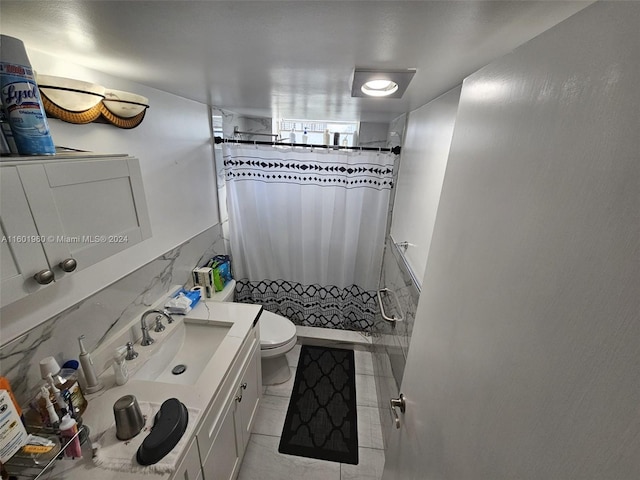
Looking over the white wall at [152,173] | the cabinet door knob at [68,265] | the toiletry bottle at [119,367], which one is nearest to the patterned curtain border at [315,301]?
the white wall at [152,173]

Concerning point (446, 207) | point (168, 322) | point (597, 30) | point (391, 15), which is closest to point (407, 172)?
point (446, 207)

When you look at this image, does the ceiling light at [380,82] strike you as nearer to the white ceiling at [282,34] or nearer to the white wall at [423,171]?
the white ceiling at [282,34]

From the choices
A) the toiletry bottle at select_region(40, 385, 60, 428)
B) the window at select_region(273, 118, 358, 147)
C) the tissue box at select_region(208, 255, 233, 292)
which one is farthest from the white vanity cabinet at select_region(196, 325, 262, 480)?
the window at select_region(273, 118, 358, 147)

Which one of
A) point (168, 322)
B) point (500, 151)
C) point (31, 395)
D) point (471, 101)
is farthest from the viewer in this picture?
point (168, 322)

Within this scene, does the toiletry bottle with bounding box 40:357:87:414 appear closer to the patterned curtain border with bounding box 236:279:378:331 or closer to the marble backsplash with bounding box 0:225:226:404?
the marble backsplash with bounding box 0:225:226:404

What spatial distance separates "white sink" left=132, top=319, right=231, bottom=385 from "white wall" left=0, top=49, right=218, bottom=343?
44 centimetres

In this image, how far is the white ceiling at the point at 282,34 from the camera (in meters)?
0.55

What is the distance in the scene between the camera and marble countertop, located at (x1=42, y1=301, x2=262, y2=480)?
83 cm

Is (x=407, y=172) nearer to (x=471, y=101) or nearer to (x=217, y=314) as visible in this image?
(x=471, y=101)

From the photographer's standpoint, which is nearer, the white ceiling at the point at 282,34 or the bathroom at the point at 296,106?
the bathroom at the point at 296,106

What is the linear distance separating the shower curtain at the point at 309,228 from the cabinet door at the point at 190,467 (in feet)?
5.18

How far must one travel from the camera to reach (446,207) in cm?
78

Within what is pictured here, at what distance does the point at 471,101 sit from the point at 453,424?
0.78 m

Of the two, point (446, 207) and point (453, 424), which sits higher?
Result: point (446, 207)
